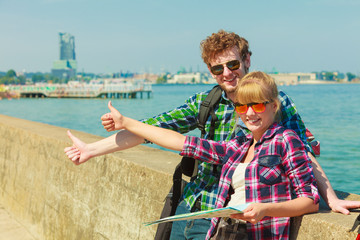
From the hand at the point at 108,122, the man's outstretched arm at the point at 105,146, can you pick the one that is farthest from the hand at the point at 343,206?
the hand at the point at 108,122

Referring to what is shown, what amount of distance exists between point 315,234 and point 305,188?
267 millimetres

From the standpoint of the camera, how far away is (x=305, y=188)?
7.00 feet

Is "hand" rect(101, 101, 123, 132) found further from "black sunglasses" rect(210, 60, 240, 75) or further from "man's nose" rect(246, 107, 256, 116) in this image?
"man's nose" rect(246, 107, 256, 116)

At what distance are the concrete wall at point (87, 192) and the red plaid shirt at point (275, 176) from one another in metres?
0.19

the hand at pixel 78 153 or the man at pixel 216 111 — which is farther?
the hand at pixel 78 153

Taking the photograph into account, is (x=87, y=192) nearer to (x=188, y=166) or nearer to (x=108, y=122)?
(x=108, y=122)

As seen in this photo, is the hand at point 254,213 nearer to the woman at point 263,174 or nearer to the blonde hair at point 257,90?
the woman at point 263,174

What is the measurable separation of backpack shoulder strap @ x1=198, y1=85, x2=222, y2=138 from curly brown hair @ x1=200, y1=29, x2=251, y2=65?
0.59ft

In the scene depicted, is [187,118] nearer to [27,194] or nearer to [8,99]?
[27,194]

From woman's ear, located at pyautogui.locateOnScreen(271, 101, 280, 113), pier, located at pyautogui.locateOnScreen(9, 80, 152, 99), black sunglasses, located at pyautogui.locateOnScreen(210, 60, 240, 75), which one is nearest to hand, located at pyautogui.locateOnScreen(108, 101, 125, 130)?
black sunglasses, located at pyautogui.locateOnScreen(210, 60, 240, 75)

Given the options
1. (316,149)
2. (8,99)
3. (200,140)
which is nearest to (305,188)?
(200,140)

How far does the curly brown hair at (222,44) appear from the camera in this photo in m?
2.64

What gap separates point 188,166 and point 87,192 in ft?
6.10

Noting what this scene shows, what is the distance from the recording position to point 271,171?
2.14 m
